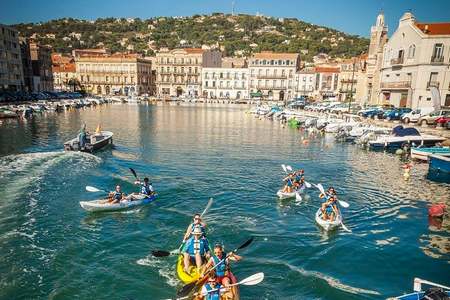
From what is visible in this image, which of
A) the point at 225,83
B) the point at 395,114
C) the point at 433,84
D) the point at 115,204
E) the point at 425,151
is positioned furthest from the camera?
the point at 225,83

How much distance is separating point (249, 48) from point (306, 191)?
610 ft

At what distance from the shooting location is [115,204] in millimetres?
18422

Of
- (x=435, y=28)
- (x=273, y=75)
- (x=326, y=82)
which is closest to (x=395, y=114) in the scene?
(x=435, y=28)

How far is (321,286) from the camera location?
1242 cm

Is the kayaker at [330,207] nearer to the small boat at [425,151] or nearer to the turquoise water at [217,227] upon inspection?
the turquoise water at [217,227]

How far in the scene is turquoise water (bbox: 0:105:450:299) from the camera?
12.4 meters

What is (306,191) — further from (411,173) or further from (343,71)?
(343,71)

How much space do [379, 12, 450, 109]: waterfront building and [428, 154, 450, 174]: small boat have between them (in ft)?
76.2

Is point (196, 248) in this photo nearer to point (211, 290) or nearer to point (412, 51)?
point (211, 290)

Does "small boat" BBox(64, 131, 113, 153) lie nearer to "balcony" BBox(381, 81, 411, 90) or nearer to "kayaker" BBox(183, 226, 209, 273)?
"kayaker" BBox(183, 226, 209, 273)

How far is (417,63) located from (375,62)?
17.9 meters

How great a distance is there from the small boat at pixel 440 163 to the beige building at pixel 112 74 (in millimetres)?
108914

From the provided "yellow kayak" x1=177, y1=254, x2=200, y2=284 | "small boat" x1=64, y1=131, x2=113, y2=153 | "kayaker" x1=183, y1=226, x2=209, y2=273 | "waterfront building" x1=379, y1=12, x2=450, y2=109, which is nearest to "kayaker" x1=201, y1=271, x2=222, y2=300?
"yellow kayak" x1=177, y1=254, x2=200, y2=284

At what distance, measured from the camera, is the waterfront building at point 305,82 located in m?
108
